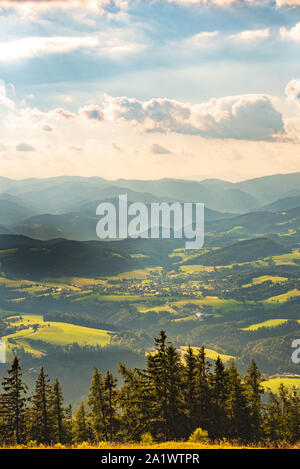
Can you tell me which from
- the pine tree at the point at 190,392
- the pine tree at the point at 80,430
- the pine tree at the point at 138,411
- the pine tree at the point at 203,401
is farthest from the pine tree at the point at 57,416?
the pine tree at the point at 203,401

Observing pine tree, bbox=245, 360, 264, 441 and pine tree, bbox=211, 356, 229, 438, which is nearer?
pine tree, bbox=211, 356, 229, 438

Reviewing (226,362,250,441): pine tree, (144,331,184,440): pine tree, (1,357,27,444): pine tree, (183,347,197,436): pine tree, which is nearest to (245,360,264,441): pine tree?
(226,362,250,441): pine tree

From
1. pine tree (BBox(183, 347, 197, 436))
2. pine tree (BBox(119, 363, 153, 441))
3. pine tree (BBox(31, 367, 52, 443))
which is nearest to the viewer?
pine tree (BBox(183, 347, 197, 436))

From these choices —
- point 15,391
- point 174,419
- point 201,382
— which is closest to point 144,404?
point 174,419

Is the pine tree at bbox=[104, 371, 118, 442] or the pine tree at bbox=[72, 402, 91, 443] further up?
the pine tree at bbox=[104, 371, 118, 442]

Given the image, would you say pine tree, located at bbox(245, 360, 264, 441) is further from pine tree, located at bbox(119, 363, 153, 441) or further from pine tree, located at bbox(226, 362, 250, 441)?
pine tree, located at bbox(119, 363, 153, 441)

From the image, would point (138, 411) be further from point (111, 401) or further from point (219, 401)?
point (219, 401)

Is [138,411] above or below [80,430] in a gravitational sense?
above

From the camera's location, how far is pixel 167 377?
48.1 metres

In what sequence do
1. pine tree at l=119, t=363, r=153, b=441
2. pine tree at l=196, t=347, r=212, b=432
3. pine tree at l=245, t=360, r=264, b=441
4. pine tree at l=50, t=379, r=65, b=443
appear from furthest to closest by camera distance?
pine tree at l=50, t=379, r=65, b=443, pine tree at l=245, t=360, r=264, b=441, pine tree at l=119, t=363, r=153, b=441, pine tree at l=196, t=347, r=212, b=432

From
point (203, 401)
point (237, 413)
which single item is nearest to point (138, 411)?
point (203, 401)

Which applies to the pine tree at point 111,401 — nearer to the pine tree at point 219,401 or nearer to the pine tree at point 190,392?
the pine tree at point 190,392

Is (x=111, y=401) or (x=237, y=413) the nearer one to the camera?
(x=237, y=413)
